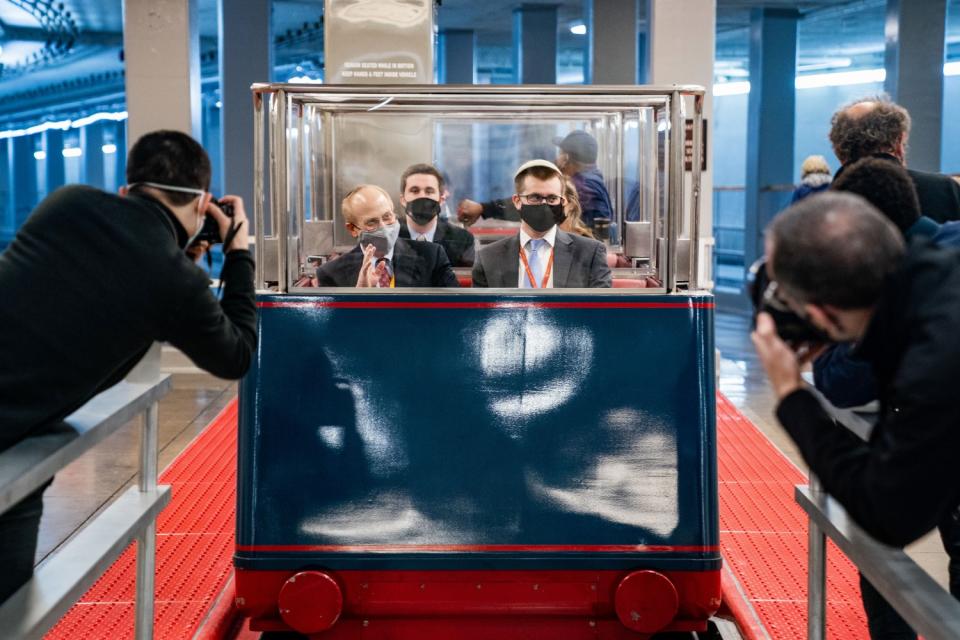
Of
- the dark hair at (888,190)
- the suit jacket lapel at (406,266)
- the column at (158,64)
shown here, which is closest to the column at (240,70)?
the column at (158,64)

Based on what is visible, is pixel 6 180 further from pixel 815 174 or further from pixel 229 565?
pixel 229 565

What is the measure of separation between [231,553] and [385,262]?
1752 mm

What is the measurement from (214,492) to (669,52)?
5343 mm

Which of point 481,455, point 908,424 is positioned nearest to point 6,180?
point 481,455

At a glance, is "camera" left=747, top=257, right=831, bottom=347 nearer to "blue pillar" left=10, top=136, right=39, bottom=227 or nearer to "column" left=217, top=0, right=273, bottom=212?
"column" left=217, top=0, right=273, bottom=212

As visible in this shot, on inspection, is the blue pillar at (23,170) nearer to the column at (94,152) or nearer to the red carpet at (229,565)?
the column at (94,152)

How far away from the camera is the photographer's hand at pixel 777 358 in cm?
179

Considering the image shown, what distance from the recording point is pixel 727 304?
16.6 m

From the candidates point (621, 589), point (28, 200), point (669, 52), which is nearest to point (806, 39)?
point (669, 52)

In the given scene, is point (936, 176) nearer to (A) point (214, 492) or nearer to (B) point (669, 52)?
(A) point (214, 492)

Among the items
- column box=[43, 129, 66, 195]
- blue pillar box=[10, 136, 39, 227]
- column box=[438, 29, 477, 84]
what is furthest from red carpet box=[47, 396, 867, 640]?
blue pillar box=[10, 136, 39, 227]

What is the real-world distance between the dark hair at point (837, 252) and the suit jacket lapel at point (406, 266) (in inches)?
79.1

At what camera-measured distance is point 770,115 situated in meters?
16.5

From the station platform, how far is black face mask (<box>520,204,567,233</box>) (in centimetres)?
141
